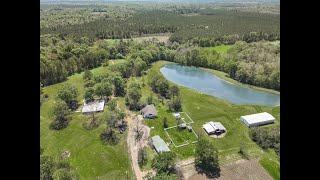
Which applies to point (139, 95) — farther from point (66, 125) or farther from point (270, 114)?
point (270, 114)

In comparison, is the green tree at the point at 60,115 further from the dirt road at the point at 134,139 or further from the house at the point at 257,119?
the house at the point at 257,119

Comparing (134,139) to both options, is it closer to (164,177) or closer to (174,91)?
(164,177)

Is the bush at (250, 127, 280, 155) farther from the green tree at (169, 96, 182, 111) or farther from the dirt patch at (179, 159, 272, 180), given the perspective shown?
the green tree at (169, 96, 182, 111)

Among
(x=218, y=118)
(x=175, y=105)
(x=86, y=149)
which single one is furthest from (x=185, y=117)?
(x=86, y=149)

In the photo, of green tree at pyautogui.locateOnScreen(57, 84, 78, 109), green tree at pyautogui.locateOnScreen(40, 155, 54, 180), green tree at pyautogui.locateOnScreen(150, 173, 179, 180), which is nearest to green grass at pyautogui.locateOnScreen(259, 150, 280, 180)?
green tree at pyautogui.locateOnScreen(150, 173, 179, 180)
